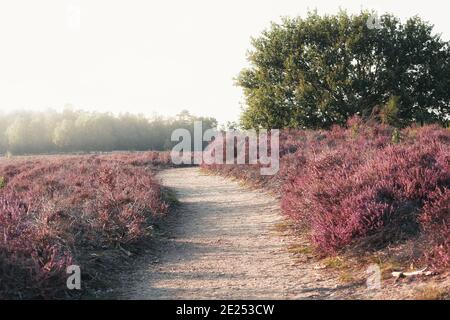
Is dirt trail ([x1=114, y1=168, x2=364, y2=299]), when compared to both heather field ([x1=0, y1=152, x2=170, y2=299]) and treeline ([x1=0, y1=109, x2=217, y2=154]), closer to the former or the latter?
heather field ([x1=0, y1=152, x2=170, y2=299])

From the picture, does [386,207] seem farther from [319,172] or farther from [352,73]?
[352,73]

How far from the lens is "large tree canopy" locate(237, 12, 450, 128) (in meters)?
26.5

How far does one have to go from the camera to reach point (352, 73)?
87.8 feet

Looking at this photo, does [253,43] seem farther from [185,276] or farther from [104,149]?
[104,149]

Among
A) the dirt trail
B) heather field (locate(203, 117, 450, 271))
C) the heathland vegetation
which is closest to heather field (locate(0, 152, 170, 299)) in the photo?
the heathland vegetation

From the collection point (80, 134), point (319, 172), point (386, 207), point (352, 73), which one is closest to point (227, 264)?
point (386, 207)

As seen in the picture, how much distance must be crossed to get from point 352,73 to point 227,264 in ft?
72.0

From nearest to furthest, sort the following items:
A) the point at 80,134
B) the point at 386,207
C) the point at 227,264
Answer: the point at 386,207 → the point at 227,264 → the point at 80,134

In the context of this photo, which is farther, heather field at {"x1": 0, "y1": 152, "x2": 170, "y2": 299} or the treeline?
the treeline

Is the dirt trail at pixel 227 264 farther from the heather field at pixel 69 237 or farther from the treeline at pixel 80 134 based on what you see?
the treeline at pixel 80 134

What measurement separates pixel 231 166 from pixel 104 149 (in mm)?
48356

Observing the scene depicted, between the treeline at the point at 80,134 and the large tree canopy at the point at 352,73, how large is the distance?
37752 mm

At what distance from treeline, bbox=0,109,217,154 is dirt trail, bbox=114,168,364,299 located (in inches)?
2108
